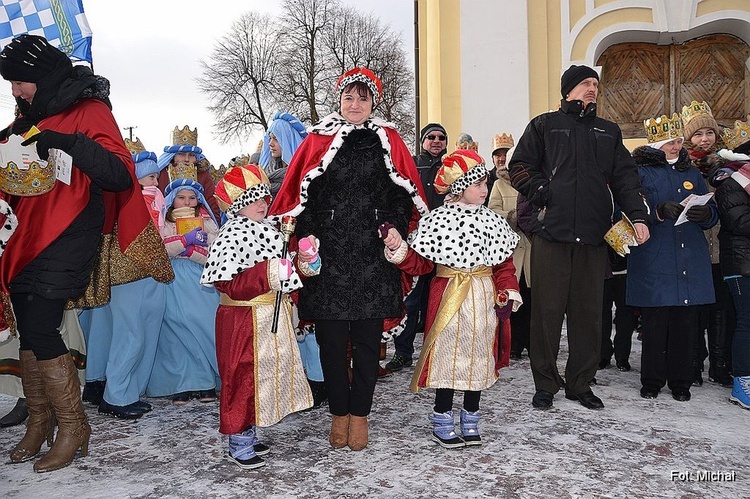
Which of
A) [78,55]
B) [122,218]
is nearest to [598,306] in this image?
[122,218]

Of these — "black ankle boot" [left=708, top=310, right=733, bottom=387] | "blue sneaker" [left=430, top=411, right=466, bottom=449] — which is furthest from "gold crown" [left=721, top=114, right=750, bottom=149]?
"blue sneaker" [left=430, top=411, right=466, bottom=449]

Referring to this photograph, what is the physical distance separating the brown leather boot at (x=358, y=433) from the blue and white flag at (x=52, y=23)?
2491 mm

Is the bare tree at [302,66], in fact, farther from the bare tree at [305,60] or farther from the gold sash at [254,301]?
the gold sash at [254,301]

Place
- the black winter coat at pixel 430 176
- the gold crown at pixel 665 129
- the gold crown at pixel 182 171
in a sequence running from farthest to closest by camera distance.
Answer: the black winter coat at pixel 430 176 → the gold crown at pixel 182 171 → the gold crown at pixel 665 129

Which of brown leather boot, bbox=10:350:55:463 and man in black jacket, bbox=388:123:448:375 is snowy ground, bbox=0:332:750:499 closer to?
brown leather boot, bbox=10:350:55:463

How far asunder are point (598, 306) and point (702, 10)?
680 cm

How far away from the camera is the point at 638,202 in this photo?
13.2 ft

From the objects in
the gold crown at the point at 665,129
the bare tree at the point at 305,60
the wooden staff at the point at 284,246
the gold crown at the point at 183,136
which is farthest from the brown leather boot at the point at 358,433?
the bare tree at the point at 305,60

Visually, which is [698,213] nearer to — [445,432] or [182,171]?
[445,432]

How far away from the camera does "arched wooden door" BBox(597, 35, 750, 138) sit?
30.7ft

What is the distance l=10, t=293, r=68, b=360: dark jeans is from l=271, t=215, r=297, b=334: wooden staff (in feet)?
3.25

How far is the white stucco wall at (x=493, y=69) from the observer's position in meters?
9.11

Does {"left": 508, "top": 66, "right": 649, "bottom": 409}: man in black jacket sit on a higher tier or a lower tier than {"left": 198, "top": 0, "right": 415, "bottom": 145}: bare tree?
lower

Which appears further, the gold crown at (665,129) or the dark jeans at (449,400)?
the gold crown at (665,129)
